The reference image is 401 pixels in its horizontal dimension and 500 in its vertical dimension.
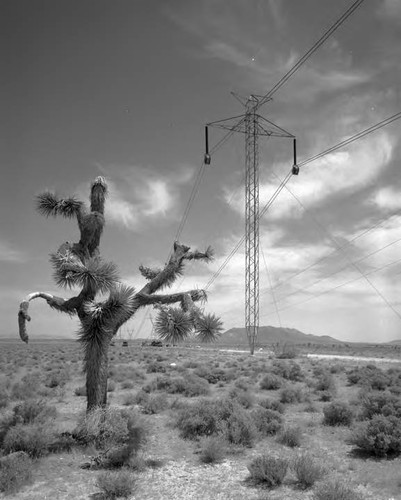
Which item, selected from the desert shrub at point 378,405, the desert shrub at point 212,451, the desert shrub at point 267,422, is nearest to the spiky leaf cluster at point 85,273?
the desert shrub at point 212,451

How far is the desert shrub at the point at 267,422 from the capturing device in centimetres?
1619

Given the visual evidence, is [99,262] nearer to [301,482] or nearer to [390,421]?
[301,482]

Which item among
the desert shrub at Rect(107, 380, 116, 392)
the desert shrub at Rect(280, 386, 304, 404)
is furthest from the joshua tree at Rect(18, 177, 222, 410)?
the desert shrub at Rect(107, 380, 116, 392)

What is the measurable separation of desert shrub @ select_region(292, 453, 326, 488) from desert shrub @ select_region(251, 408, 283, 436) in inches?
173

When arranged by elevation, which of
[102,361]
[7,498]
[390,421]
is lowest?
[7,498]

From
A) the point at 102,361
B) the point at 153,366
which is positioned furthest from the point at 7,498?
the point at 153,366

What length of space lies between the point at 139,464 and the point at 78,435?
9.17ft

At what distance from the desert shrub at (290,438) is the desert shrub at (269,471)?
3.48 metres

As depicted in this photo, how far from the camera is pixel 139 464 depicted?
1238 centimetres

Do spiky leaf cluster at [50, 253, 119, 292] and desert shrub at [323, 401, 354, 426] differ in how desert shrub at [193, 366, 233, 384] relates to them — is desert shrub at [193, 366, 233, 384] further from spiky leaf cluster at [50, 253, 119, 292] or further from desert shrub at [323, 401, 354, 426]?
spiky leaf cluster at [50, 253, 119, 292]

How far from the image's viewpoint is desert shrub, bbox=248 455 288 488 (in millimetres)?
11195

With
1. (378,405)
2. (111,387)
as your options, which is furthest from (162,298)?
(111,387)

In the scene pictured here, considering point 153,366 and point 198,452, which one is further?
point 153,366

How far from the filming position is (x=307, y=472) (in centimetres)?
1118
